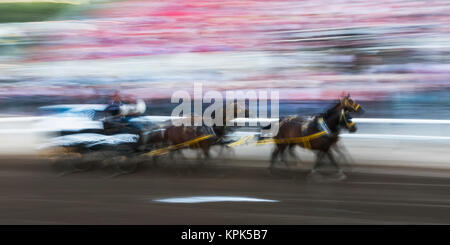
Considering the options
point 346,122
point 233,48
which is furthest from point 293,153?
point 233,48

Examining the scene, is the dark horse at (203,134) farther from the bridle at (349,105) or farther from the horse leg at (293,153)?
the bridle at (349,105)

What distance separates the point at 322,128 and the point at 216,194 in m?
1.79

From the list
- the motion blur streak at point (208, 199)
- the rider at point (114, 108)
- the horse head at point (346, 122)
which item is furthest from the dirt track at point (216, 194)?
the rider at point (114, 108)

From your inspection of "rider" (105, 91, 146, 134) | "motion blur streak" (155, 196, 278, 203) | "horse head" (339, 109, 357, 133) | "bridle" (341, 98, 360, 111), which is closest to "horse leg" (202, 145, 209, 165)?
"rider" (105, 91, 146, 134)

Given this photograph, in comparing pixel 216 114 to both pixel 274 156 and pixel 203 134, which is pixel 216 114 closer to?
pixel 203 134

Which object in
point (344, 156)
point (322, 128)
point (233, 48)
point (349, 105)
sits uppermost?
point (233, 48)

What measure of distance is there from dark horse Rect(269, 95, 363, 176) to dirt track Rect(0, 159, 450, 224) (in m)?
0.49

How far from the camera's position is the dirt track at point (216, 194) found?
579 centimetres

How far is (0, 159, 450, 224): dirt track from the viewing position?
5785 millimetres

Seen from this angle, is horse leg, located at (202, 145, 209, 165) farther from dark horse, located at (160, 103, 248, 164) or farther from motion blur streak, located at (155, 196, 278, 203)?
motion blur streak, located at (155, 196, 278, 203)

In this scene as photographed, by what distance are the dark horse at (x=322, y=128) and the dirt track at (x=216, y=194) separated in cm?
49

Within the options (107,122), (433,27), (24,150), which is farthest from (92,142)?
(433,27)

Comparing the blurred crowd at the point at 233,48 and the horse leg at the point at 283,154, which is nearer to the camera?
the horse leg at the point at 283,154

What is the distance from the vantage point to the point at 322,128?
7.55m
